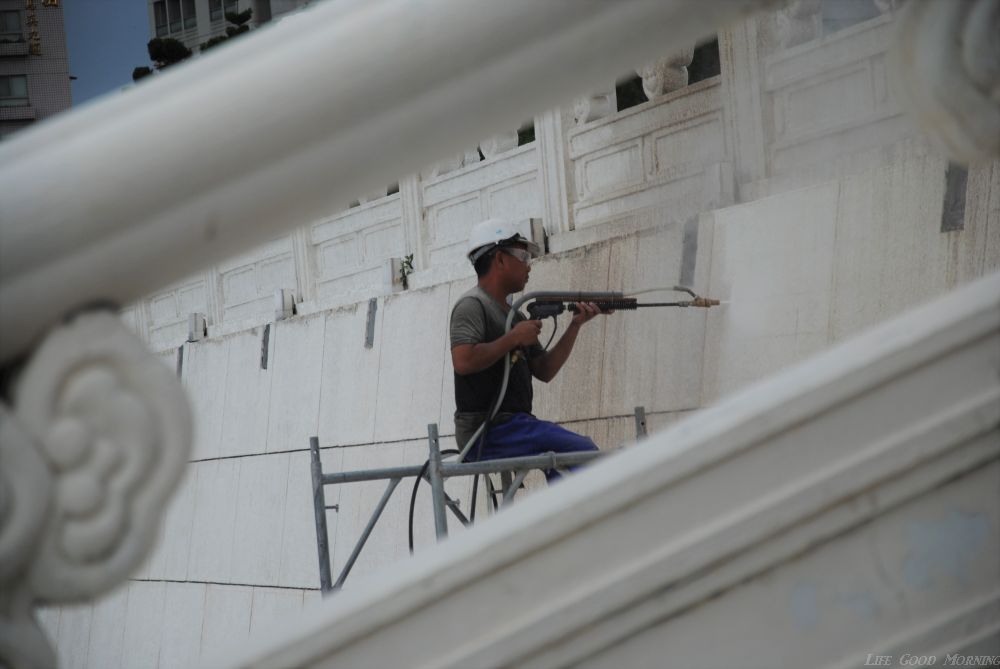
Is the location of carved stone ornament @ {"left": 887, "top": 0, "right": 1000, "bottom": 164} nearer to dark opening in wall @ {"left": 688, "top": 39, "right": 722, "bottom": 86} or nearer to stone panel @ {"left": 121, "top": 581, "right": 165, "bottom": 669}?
dark opening in wall @ {"left": 688, "top": 39, "right": 722, "bottom": 86}

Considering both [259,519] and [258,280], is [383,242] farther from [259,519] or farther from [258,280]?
[259,519]

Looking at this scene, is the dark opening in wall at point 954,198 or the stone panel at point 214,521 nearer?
the dark opening in wall at point 954,198

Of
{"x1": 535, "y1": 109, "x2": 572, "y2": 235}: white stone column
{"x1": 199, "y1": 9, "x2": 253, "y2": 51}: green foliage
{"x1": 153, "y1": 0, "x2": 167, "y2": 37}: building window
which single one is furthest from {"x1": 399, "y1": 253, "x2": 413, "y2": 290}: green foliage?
{"x1": 153, "y1": 0, "x2": 167, "y2": 37}: building window

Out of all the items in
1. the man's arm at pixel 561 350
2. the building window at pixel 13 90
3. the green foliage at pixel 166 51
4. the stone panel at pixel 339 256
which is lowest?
the man's arm at pixel 561 350

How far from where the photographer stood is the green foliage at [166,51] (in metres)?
17.3

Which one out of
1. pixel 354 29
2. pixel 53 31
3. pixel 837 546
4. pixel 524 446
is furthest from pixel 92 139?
pixel 53 31

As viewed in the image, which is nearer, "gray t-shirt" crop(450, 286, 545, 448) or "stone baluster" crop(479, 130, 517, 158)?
"gray t-shirt" crop(450, 286, 545, 448)

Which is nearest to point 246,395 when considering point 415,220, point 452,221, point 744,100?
point 415,220

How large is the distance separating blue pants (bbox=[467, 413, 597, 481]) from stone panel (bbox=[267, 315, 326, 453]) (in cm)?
341

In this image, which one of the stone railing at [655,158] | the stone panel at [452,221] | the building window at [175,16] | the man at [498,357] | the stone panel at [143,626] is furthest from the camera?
the building window at [175,16]

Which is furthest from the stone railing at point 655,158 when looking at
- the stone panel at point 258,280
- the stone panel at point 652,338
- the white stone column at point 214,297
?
the white stone column at point 214,297

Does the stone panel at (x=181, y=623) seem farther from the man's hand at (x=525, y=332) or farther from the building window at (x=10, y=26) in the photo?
the building window at (x=10, y=26)

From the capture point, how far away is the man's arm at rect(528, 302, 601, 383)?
457 cm

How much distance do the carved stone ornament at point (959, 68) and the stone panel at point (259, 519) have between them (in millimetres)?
7331
